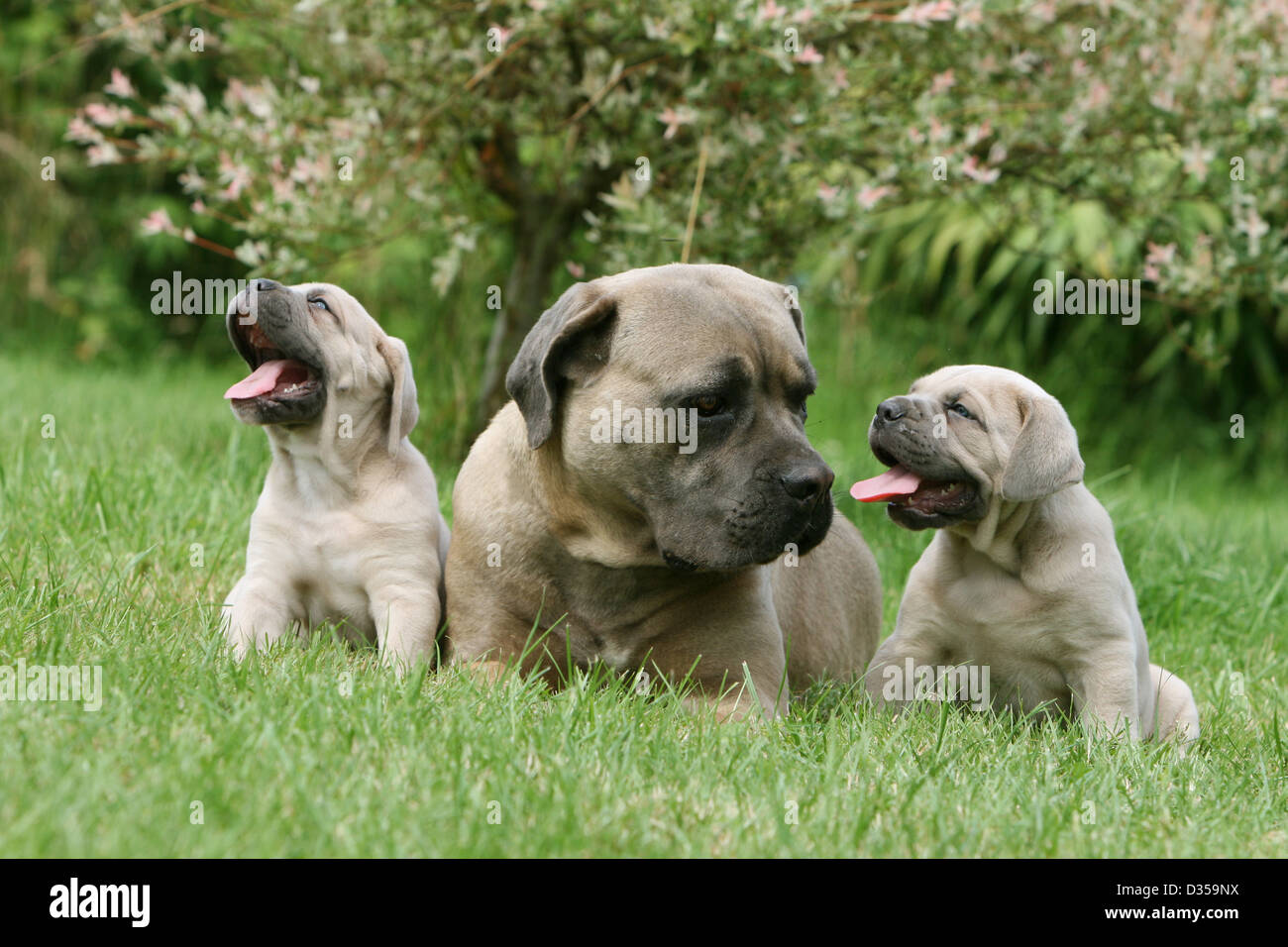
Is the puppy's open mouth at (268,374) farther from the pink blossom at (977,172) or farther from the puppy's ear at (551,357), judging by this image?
the pink blossom at (977,172)

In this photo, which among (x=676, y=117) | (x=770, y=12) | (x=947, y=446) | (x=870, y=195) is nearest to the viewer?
(x=947, y=446)

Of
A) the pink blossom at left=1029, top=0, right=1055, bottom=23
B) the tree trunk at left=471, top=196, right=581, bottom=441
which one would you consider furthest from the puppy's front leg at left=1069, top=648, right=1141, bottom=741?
the tree trunk at left=471, top=196, right=581, bottom=441

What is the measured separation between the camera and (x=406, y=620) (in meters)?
3.97

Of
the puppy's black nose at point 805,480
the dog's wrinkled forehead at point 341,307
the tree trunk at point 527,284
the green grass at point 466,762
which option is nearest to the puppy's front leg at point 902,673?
the green grass at point 466,762

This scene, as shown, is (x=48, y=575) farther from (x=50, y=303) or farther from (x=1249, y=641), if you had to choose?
(x=50, y=303)

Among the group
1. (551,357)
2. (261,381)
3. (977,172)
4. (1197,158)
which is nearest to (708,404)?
(551,357)

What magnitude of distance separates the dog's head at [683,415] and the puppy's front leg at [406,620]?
599mm

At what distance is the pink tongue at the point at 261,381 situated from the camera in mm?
3979

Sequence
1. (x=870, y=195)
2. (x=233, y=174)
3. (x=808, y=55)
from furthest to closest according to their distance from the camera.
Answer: (x=233, y=174) < (x=870, y=195) < (x=808, y=55)

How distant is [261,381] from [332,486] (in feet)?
1.19

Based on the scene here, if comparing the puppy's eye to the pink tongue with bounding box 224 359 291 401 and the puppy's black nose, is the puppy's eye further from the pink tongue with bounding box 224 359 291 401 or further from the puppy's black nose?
the pink tongue with bounding box 224 359 291 401

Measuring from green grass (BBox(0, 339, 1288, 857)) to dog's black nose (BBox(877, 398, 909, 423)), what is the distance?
83 centimetres

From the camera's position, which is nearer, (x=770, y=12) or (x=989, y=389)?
(x=989, y=389)

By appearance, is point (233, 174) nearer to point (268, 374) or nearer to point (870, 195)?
point (268, 374)
